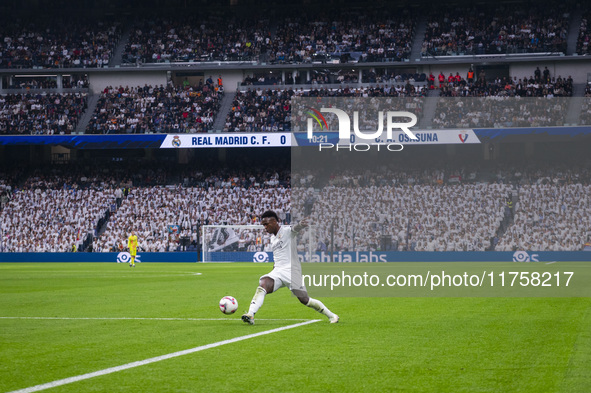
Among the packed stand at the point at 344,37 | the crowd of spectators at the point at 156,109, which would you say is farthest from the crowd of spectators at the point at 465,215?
the packed stand at the point at 344,37

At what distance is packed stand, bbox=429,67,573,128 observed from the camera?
49500mm

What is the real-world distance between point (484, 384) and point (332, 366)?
174 cm

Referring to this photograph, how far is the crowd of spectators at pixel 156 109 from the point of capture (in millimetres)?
55844

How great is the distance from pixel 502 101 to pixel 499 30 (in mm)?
10370

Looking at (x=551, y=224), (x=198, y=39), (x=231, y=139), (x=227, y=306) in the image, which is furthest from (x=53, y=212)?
(x=227, y=306)

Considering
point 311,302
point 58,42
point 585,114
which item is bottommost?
point 311,302

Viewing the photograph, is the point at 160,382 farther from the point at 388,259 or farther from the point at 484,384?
the point at 388,259

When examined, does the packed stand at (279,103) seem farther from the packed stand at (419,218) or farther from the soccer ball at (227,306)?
the soccer ball at (227,306)

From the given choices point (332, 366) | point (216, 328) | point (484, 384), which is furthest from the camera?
point (216, 328)

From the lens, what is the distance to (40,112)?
2291 inches

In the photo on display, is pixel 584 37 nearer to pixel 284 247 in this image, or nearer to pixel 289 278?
pixel 284 247

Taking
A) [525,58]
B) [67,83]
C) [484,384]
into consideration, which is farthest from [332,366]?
[67,83]

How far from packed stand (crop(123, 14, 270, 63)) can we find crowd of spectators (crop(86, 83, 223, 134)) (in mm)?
3024

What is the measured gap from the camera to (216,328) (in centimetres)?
1228
